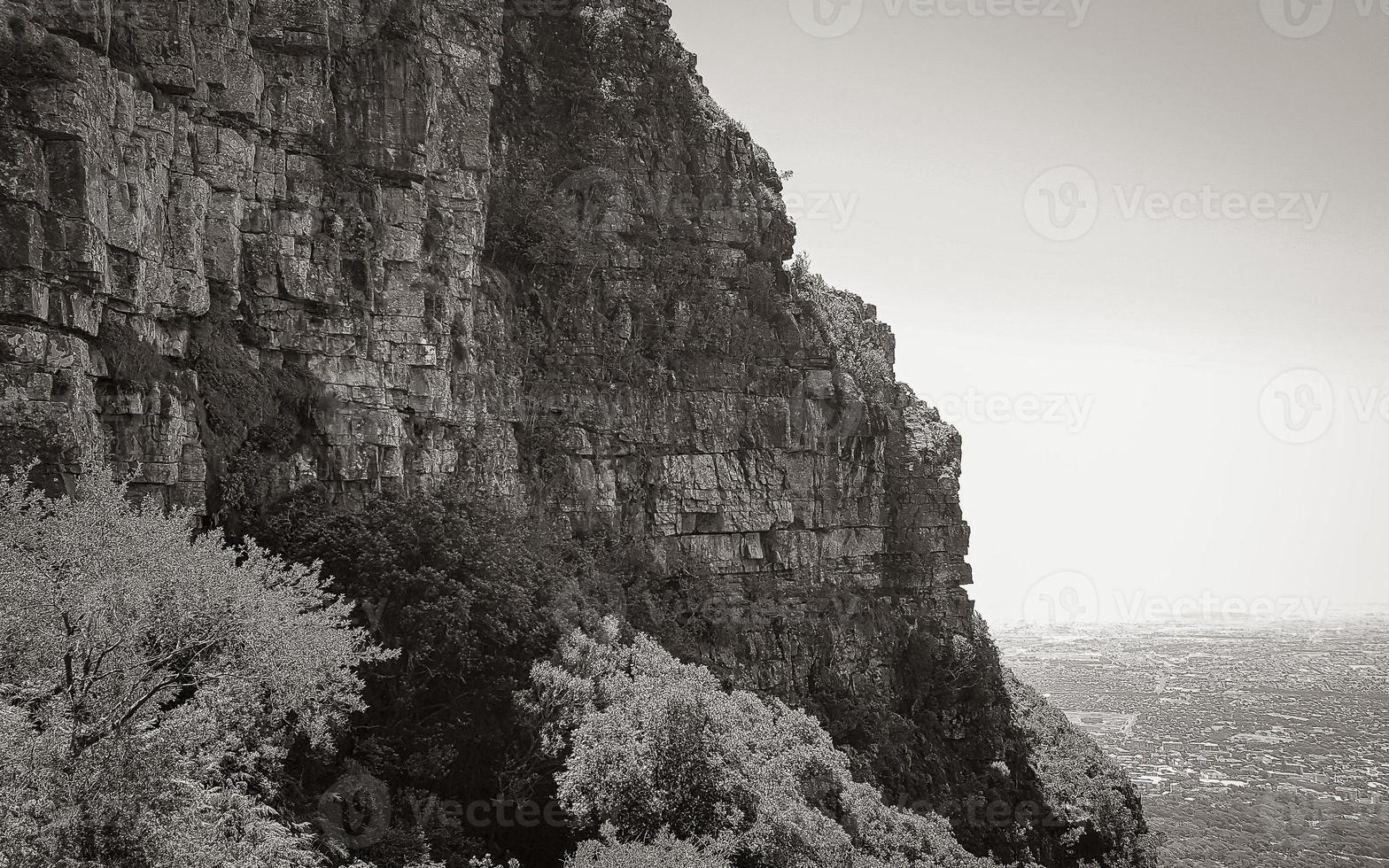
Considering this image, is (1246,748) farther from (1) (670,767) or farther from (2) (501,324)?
(1) (670,767)

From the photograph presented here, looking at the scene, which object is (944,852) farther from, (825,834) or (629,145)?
(629,145)

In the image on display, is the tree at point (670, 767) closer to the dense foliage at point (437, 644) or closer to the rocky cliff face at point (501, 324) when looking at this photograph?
the dense foliage at point (437, 644)

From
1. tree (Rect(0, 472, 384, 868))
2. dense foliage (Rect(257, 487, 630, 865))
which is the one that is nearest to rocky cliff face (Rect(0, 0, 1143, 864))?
dense foliage (Rect(257, 487, 630, 865))

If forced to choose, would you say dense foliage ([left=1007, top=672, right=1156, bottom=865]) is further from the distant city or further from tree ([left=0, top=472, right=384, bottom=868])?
tree ([left=0, top=472, right=384, bottom=868])

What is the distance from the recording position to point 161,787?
1762 centimetres

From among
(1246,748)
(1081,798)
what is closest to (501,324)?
(1081,798)

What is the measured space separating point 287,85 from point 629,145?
23836mm

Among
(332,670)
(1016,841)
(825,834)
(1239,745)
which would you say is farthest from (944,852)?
(1239,745)

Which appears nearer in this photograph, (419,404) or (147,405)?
(147,405)

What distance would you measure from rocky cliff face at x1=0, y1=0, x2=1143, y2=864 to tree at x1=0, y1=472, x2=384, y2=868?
651cm

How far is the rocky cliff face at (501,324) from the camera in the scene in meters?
32.8

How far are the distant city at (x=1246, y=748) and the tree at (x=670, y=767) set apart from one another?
52.4 m

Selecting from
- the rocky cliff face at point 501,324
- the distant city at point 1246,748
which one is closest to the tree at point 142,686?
the rocky cliff face at point 501,324

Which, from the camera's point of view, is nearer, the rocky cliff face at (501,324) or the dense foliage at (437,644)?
the rocky cliff face at (501,324)
